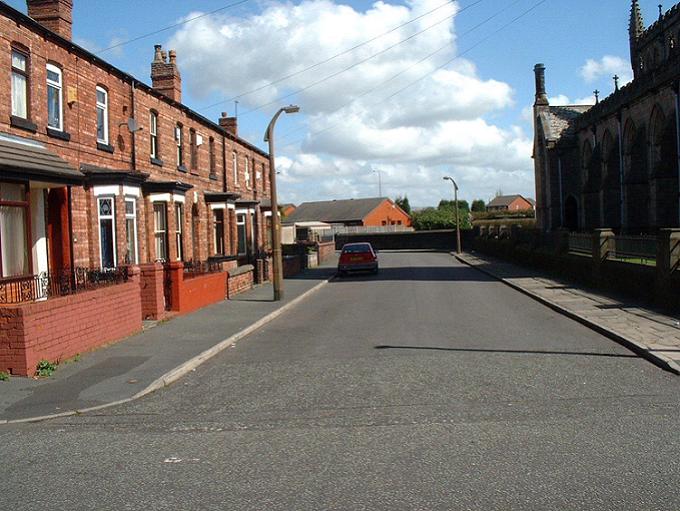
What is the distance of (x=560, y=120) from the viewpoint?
54.9 m

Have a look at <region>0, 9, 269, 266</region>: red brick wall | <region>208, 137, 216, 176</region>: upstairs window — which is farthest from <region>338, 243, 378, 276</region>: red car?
<region>0, 9, 269, 266</region>: red brick wall

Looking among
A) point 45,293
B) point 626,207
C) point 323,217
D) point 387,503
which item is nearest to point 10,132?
point 45,293

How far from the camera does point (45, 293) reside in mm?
11422

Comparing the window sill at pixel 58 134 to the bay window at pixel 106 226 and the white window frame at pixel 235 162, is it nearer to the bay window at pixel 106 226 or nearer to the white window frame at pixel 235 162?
the bay window at pixel 106 226

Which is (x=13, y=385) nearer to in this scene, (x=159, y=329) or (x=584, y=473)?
(x=159, y=329)

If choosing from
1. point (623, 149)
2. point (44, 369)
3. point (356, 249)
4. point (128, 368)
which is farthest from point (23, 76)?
point (623, 149)

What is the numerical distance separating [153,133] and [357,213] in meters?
84.9

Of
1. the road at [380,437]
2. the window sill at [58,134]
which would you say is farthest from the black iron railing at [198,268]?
the road at [380,437]

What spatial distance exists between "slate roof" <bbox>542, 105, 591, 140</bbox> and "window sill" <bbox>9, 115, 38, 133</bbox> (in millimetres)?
43728

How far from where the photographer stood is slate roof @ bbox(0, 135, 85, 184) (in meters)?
12.0

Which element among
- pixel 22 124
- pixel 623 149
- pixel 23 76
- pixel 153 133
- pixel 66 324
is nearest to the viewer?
pixel 66 324

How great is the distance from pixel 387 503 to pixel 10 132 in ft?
39.7

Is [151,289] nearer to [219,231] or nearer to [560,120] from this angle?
[219,231]

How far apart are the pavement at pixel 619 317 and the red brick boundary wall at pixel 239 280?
9.43 m
